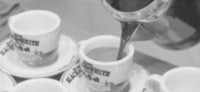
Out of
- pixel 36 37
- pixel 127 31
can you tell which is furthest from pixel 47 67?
pixel 127 31

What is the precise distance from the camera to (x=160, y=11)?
0.50 m

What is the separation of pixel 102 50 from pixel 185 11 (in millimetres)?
160

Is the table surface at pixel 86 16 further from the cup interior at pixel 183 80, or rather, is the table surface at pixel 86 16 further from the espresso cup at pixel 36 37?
the cup interior at pixel 183 80

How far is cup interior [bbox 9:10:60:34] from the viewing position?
674 mm

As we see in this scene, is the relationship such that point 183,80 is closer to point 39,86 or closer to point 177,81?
point 177,81

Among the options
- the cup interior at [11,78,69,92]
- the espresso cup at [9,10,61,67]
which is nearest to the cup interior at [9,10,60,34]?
the espresso cup at [9,10,61,67]

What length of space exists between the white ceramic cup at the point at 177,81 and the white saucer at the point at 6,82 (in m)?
0.21

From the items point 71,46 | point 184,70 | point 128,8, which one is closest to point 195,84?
point 184,70

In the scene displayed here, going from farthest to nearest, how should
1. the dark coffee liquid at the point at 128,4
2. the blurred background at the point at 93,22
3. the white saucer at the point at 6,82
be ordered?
the blurred background at the point at 93,22 < the white saucer at the point at 6,82 < the dark coffee liquid at the point at 128,4

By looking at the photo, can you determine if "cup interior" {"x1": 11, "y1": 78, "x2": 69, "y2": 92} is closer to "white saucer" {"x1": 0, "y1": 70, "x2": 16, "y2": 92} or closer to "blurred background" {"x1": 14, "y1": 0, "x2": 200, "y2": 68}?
"white saucer" {"x1": 0, "y1": 70, "x2": 16, "y2": 92}

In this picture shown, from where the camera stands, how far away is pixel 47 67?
0.66m

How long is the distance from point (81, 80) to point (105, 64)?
0.08 meters

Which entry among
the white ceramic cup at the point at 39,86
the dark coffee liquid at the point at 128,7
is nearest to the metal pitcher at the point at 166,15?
the dark coffee liquid at the point at 128,7

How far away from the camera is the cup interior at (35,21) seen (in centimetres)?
67
